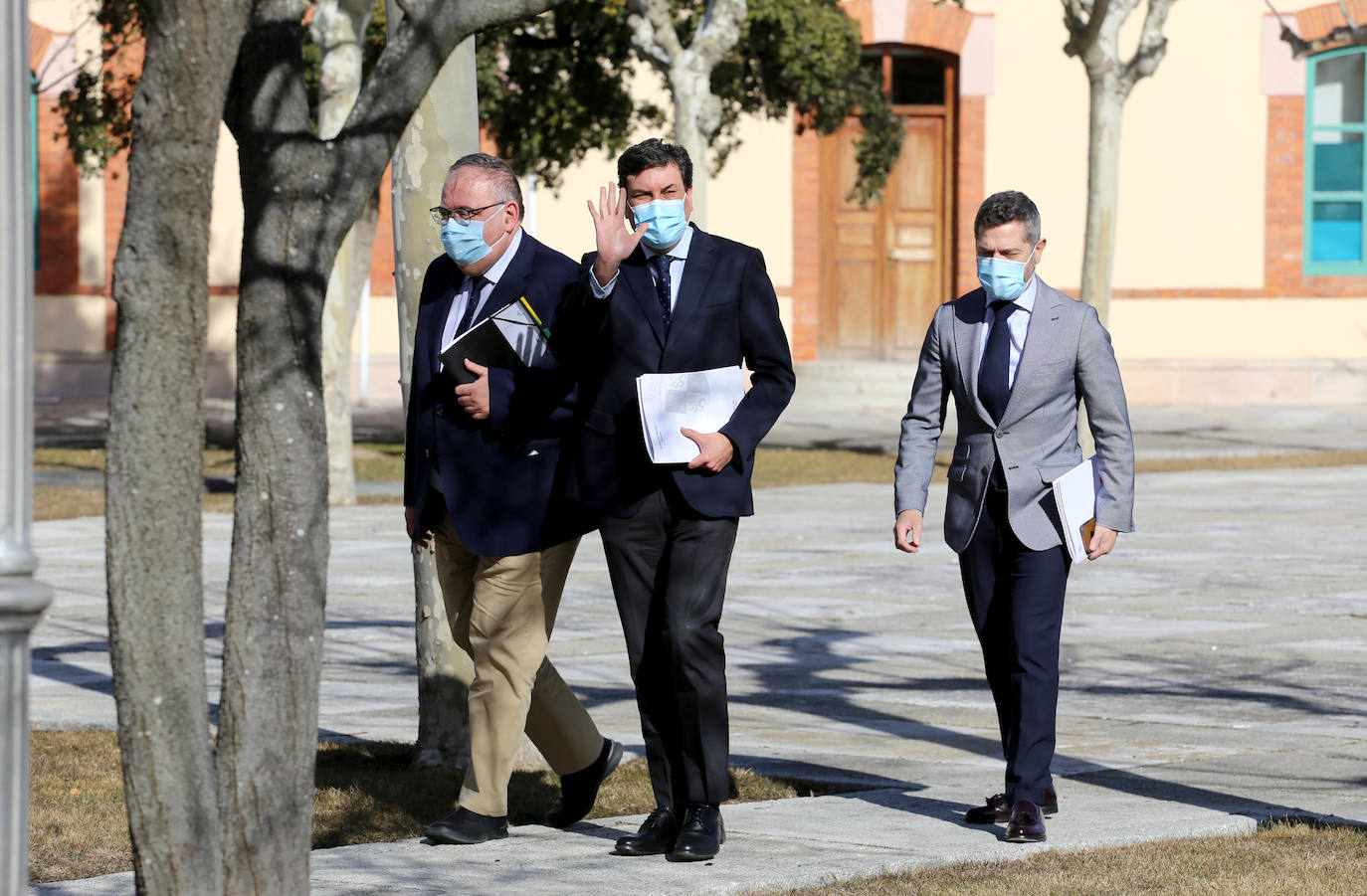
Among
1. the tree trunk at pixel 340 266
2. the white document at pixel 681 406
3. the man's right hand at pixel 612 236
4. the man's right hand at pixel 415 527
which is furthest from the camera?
the tree trunk at pixel 340 266

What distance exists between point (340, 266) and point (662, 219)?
1112cm

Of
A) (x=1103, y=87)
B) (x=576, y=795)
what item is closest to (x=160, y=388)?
(x=576, y=795)

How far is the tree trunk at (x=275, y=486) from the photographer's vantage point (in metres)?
4.39

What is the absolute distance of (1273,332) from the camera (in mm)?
30078

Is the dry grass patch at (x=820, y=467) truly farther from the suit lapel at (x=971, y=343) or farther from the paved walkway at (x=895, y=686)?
the suit lapel at (x=971, y=343)

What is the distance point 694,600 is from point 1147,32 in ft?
46.3

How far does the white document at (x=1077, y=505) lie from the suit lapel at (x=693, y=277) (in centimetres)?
117

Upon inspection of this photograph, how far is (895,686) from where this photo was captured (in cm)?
914

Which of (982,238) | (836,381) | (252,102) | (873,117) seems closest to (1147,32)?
(873,117)

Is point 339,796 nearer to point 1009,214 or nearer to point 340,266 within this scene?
point 1009,214

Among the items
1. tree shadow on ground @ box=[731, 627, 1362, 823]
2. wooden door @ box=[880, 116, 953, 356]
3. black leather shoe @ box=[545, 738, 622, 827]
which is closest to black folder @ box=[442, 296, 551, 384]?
black leather shoe @ box=[545, 738, 622, 827]

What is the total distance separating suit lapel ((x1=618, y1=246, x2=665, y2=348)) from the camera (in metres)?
5.92

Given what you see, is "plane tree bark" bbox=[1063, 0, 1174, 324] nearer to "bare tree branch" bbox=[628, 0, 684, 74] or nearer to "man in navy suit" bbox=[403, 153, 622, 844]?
"bare tree branch" bbox=[628, 0, 684, 74]

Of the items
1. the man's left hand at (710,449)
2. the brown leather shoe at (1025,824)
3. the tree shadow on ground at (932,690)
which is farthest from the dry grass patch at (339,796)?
the man's left hand at (710,449)
